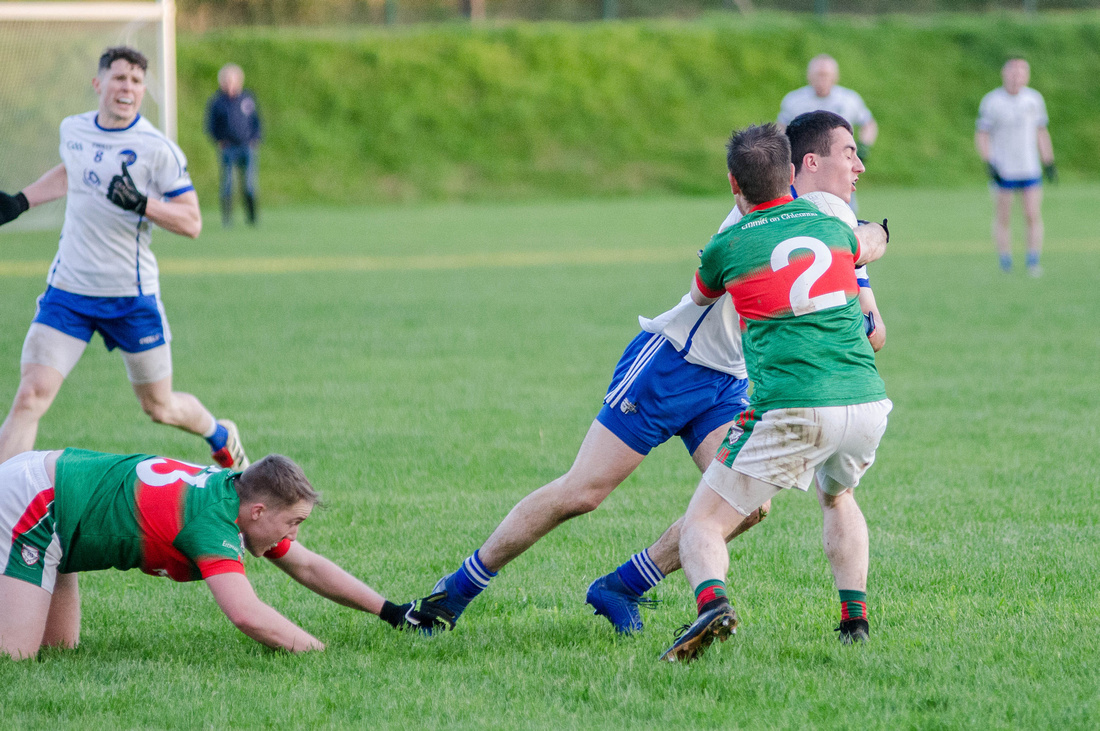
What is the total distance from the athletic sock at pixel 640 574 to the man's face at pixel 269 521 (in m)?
1.20

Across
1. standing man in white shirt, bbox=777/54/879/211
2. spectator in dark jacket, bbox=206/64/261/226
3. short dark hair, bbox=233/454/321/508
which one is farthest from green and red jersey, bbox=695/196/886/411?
spectator in dark jacket, bbox=206/64/261/226

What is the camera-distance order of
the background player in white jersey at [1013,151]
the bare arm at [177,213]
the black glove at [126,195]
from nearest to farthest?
the black glove at [126,195] → the bare arm at [177,213] → the background player in white jersey at [1013,151]

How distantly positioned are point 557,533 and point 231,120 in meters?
20.5

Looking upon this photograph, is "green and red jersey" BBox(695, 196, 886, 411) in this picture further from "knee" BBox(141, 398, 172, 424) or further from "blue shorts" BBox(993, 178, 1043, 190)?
"blue shorts" BBox(993, 178, 1043, 190)

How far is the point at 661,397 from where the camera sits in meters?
4.50

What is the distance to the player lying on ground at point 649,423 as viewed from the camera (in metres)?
4.50

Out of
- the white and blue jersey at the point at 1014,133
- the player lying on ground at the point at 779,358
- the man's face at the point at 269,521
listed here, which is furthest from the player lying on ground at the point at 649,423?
the white and blue jersey at the point at 1014,133

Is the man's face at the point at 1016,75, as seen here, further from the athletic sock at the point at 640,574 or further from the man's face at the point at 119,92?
the athletic sock at the point at 640,574

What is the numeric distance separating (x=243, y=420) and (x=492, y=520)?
3.00 meters

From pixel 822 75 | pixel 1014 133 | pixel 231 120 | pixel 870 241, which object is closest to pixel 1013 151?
pixel 1014 133

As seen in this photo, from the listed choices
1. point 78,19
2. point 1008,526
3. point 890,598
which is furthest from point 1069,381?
point 78,19

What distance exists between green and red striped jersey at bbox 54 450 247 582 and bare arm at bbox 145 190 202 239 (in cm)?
235

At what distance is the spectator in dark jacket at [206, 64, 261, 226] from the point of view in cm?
2475

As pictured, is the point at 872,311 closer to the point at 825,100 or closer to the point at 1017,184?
the point at 825,100
